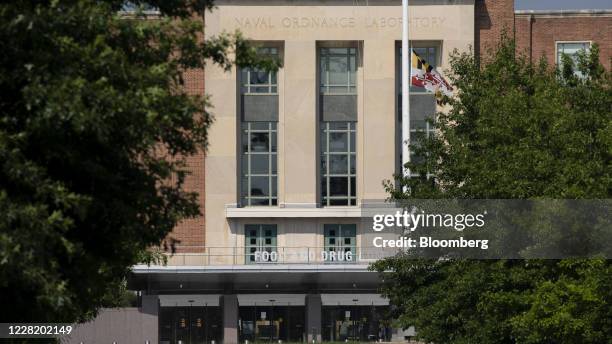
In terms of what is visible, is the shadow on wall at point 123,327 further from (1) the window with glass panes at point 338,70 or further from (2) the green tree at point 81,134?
(2) the green tree at point 81,134

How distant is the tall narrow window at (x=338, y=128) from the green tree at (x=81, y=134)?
2136 inches

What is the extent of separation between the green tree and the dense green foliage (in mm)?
14162

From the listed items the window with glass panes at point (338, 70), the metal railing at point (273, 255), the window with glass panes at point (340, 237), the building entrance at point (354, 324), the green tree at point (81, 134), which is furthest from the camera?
the building entrance at point (354, 324)

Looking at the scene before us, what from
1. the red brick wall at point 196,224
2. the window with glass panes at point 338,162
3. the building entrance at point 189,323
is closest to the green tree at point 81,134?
the window with glass panes at point 338,162

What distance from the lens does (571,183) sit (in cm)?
2984

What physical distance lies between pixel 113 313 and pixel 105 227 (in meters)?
57.7

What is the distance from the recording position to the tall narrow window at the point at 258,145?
71125 mm

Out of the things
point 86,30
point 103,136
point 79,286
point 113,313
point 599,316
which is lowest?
point 113,313

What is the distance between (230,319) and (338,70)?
48.0ft

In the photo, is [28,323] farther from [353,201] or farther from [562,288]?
Answer: [353,201]

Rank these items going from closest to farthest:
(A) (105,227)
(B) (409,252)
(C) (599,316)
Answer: (A) (105,227)
(C) (599,316)
(B) (409,252)

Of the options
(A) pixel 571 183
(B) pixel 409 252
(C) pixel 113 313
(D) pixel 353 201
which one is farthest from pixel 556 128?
(C) pixel 113 313

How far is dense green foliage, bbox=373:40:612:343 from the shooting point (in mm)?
28922

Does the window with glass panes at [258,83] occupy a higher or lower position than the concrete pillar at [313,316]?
→ higher
